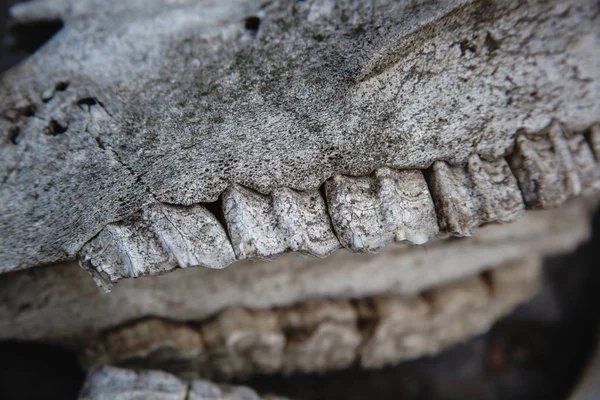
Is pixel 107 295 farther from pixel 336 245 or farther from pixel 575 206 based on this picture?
pixel 575 206

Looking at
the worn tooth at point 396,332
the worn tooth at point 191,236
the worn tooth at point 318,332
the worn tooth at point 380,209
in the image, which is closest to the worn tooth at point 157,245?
the worn tooth at point 191,236

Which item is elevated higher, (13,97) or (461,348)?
(13,97)

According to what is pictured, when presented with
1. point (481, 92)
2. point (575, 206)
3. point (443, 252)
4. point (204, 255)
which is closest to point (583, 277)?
point (575, 206)

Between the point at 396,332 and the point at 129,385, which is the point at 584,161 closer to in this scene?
the point at 396,332

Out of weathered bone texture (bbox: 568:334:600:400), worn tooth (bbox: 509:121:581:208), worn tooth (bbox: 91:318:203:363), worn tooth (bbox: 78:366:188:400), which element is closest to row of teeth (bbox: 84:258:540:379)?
worn tooth (bbox: 91:318:203:363)

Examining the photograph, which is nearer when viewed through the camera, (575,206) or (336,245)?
(336,245)

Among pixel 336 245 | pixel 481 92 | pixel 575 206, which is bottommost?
pixel 575 206

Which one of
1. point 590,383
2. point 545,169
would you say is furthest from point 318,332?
point 590,383
